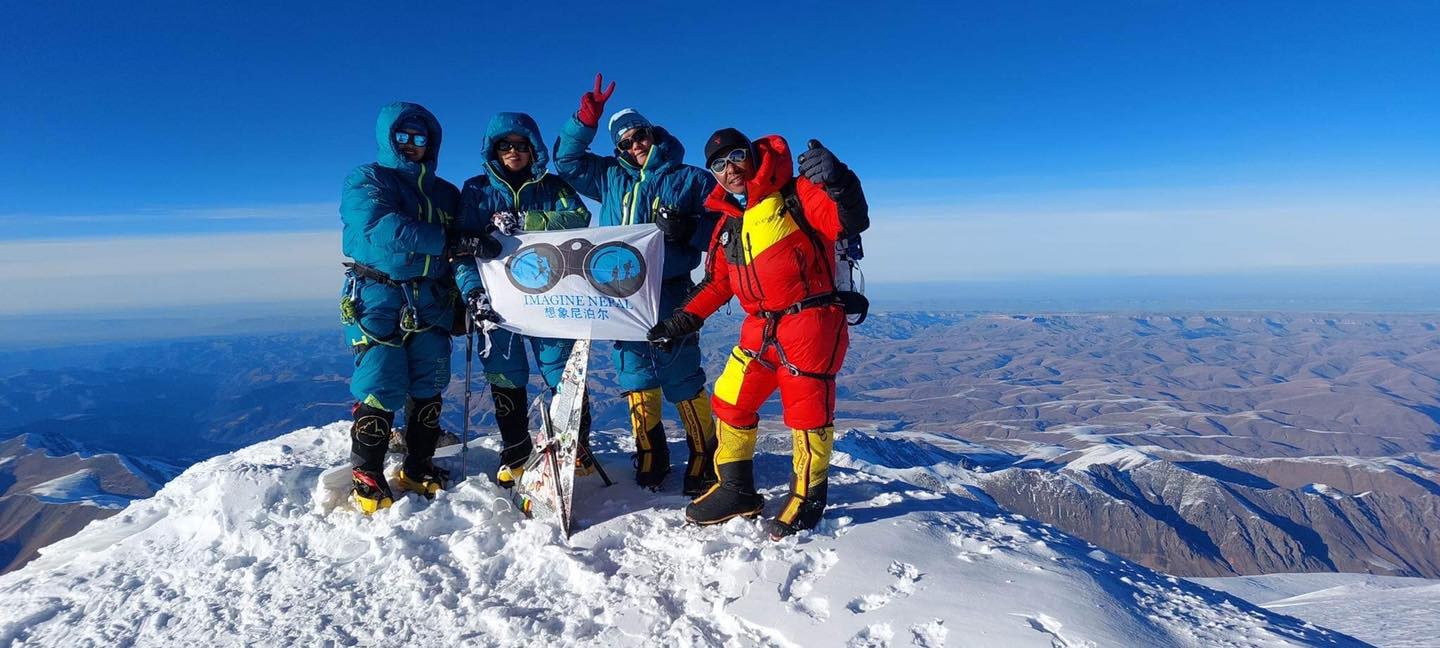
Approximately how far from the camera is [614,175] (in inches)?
254

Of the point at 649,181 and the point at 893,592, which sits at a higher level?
the point at 649,181

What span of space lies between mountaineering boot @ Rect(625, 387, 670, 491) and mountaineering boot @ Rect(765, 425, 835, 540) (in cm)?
182

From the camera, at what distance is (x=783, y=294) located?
5.21m

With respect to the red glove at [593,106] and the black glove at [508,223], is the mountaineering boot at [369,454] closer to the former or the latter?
the black glove at [508,223]

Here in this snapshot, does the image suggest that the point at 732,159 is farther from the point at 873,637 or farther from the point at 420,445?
the point at 420,445

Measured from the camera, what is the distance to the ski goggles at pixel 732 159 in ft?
16.7

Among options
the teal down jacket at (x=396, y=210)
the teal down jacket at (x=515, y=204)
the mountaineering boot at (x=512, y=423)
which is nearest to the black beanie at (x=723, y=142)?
the teal down jacket at (x=515, y=204)

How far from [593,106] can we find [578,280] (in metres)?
1.73

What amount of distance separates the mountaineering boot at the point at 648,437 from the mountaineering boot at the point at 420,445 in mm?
2050

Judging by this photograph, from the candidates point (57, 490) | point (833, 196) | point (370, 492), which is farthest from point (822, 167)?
point (57, 490)

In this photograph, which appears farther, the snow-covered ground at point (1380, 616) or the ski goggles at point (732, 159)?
the snow-covered ground at point (1380, 616)

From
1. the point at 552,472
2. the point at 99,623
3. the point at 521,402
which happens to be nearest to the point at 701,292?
the point at 552,472

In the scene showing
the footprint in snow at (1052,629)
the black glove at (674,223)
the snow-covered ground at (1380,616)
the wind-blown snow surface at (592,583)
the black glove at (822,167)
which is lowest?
the snow-covered ground at (1380,616)

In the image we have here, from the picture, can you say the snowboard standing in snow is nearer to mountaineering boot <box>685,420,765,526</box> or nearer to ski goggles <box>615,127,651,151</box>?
mountaineering boot <box>685,420,765,526</box>
